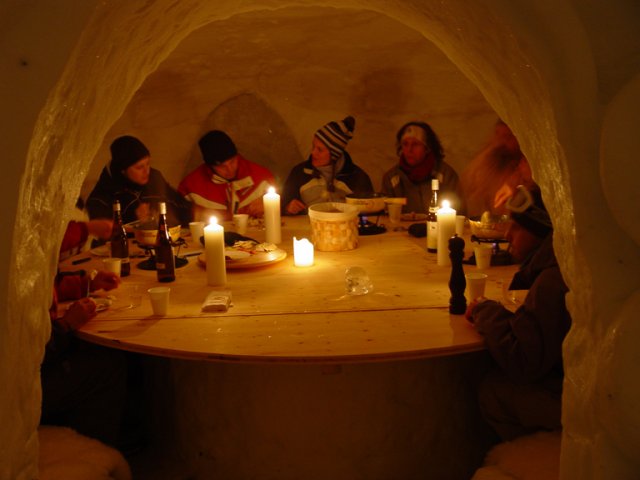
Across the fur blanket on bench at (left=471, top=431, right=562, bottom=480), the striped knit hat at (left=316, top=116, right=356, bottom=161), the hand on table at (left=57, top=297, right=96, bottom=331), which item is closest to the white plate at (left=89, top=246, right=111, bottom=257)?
the hand on table at (left=57, top=297, right=96, bottom=331)

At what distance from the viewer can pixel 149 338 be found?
2.04m

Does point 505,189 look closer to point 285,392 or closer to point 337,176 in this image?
point 337,176

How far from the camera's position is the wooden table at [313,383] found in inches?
82.8

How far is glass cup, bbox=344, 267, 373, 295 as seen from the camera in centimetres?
244

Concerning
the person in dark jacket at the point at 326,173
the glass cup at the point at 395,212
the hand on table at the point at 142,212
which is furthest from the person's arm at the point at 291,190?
the glass cup at the point at 395,212

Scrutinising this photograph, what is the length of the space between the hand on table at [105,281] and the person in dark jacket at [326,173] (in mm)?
2731

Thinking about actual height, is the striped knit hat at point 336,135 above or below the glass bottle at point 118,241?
above

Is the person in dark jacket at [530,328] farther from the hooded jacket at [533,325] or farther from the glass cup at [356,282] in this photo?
the glass cup at [356,282]

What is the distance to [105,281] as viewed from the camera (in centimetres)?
262

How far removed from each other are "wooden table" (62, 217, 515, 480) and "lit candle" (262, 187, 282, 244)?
656 mm

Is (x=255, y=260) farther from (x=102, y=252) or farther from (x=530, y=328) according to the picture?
(x=530, y=328)

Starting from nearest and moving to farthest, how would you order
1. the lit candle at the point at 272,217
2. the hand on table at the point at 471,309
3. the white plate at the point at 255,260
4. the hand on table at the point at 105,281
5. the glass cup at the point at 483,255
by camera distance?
the hand on table at the point at 471,309 < the hand on table at the point at 105,281 < the glass cup at the point at 483,255 < the white plate at the point at 255,260 < the lit candle at the point at 272,217

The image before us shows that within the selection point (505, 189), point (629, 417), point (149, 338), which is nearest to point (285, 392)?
point (149, 338)

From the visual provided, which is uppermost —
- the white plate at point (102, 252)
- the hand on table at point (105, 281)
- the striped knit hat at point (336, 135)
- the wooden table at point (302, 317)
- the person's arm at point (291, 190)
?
the striped knit hat at point (336, 135)
